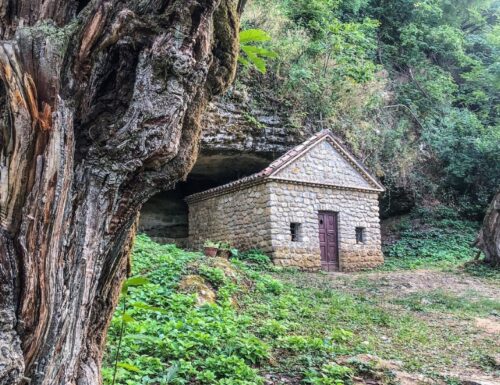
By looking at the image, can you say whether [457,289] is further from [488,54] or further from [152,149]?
[488,54]

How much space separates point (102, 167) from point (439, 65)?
24410mm

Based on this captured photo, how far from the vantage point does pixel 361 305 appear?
840cm

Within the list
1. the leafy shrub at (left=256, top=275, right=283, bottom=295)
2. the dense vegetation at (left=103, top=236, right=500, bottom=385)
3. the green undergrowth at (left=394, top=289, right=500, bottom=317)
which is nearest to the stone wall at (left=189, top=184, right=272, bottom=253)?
the dense vegetation at (left=103, top=236, right=500, bottom=385)

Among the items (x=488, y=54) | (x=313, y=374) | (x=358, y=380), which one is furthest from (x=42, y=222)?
(x=488, y=54)

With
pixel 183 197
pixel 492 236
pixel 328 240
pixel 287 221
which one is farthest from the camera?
pixel 183 197

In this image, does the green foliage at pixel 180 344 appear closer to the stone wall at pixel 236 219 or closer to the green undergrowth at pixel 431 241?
the stone wall at pixel 236 219

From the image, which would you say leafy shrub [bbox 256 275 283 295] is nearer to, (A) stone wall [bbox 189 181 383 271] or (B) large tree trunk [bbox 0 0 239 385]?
(A) stone wall [bbox 189 181 383 271]

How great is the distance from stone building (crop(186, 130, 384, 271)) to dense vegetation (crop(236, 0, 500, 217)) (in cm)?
212

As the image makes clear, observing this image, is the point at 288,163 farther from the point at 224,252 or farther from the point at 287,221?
the point at 224,252

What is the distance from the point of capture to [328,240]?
13.8 metres

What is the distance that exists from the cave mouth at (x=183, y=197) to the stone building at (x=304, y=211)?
41.3 inches

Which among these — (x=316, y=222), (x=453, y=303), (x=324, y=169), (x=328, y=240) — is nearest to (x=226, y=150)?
(x=324, y=169)

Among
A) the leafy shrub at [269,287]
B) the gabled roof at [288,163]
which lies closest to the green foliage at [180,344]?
the leafy shrub at [269,287]

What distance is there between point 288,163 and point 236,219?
216cm
